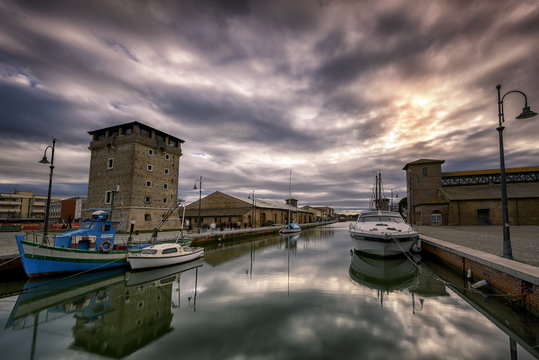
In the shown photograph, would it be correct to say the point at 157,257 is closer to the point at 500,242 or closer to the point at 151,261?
the point at 151,261

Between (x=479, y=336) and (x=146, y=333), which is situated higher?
(x=479, y=336)

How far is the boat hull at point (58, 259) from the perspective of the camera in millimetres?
13156

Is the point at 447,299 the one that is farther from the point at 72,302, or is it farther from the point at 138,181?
the point at 138,181

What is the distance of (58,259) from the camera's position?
46.5ft

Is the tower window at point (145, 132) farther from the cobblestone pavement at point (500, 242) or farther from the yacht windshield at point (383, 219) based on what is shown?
the cobblestone pavement at point (500, 242)

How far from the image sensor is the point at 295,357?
6188mm

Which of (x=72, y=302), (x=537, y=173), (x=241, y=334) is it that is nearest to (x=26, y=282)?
(x=72, y=302)

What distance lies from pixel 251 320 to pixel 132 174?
30980mm

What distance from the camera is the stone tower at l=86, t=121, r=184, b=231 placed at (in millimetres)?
33250

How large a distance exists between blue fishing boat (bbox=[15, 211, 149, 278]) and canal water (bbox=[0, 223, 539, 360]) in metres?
0.87

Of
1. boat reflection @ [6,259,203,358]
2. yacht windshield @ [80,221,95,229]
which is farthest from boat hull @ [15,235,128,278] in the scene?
yacht windshield @ [80,221,95,229]

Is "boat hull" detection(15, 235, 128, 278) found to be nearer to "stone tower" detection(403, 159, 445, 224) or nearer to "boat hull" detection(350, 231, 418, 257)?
"boat hull" detection(350, 231, 418, 257)

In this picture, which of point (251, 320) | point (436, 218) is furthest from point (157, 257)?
point (436, 218)

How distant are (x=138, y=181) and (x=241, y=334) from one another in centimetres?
3174
